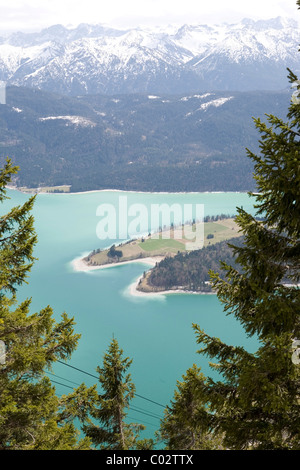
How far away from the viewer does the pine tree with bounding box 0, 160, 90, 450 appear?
22.9 ft

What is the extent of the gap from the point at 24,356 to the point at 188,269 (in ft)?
302

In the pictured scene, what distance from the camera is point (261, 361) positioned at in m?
5.48

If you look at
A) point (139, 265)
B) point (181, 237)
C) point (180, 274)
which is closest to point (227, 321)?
point (180, 274)

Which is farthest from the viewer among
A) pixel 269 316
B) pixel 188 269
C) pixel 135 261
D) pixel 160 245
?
pixel 160 245

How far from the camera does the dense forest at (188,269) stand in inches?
3616

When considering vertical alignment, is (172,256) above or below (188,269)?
above

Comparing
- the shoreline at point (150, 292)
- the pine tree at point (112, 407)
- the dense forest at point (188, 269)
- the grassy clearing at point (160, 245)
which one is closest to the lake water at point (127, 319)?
the shoreline at point (150, 292)

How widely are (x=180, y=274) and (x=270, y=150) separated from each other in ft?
298

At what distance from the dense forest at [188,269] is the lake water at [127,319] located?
12.4 feet

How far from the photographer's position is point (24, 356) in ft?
22.3

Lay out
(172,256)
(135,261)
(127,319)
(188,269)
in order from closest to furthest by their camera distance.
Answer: (127,319) < (188,269) < (135,261) < (172,256)

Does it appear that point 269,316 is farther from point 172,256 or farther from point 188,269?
point 172,256

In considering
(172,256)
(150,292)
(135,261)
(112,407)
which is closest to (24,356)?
(112,407)
